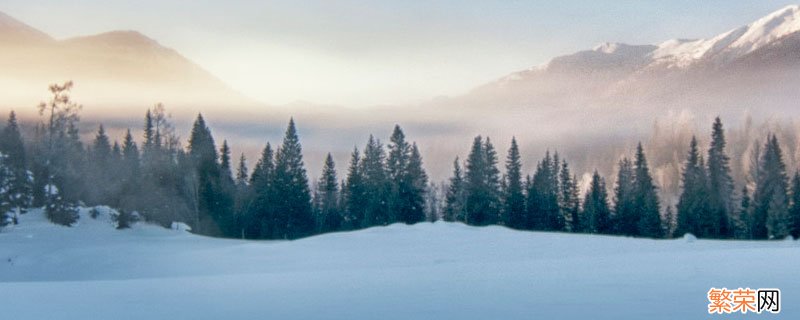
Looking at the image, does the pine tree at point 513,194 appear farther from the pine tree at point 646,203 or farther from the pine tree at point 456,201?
the pine tree at point 646,203

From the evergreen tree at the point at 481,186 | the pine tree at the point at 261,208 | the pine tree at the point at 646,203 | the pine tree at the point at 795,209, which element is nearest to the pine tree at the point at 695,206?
the pine tree at the point at 646,203

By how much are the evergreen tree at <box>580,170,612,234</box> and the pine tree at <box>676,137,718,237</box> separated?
628cm

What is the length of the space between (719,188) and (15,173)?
56208mm

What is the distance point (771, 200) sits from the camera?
5750 cm

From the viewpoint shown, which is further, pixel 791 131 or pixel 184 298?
pixel 791 131

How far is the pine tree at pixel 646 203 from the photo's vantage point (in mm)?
60531

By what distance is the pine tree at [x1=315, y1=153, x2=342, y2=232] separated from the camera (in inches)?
2628

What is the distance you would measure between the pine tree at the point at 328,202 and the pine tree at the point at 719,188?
3347 cm

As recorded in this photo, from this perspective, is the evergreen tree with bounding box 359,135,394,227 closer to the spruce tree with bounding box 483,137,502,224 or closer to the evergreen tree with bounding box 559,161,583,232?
the spruce tree with bounding box 483,137,502,224

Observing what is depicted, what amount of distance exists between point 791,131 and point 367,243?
436ft

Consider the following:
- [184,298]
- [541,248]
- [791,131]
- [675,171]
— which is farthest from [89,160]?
[791,131]

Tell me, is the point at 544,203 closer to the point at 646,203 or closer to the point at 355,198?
the point at 646,203

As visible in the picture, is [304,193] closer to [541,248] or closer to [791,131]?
[541,248]

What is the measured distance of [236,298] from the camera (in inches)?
430
